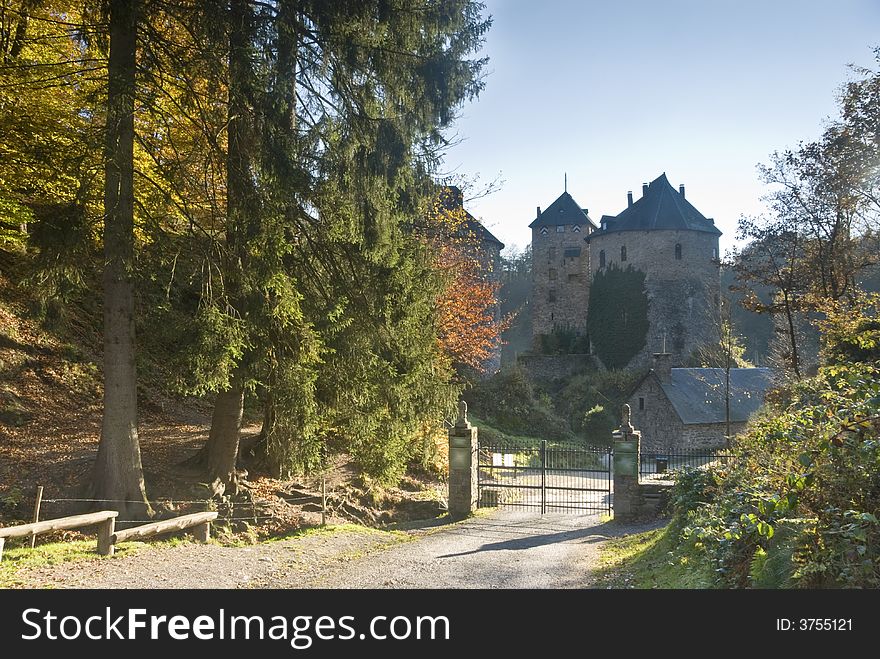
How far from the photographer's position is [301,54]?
10.6 meters

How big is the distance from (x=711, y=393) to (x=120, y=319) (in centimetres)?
2898

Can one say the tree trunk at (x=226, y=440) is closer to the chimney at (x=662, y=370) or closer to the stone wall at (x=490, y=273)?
the stone wall at (x=490, y=273)

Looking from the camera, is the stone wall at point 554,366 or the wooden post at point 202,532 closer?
the wooden post at point 202,532

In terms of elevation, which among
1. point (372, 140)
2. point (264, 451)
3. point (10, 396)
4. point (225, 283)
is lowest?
point (264, 451)

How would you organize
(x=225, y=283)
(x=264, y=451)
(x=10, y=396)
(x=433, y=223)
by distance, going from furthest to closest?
(x=433, y=223), (x=10, y=396), (x=264, y=451), (x=225, y=283)

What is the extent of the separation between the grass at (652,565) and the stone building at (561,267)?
127ft

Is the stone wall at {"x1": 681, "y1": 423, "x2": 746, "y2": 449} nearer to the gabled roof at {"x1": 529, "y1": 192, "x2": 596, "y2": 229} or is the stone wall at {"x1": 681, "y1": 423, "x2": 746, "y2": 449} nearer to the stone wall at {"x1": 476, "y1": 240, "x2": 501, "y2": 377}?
the stone wall at {"x1": 476, "y1": 240, "x2": 501, "y2": 377}

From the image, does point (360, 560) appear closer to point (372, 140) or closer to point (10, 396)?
point (372, 140)

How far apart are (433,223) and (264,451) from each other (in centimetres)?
1065

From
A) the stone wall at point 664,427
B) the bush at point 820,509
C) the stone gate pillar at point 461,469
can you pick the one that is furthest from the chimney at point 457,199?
the bush at point 820,509

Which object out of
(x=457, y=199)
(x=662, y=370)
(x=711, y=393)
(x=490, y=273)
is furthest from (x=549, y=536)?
(x=490, y=273)

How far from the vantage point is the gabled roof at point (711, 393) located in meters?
31.1

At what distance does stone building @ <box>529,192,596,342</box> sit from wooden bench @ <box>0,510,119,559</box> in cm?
4351

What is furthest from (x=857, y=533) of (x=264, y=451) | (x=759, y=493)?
(x=264, y=451)
